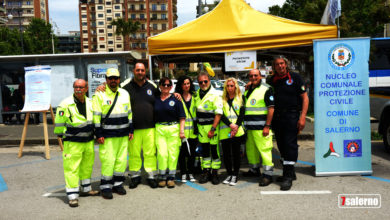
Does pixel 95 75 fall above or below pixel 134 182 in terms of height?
above

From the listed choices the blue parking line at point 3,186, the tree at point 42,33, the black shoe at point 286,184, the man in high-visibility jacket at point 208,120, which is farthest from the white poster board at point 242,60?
the tree at point 42,33

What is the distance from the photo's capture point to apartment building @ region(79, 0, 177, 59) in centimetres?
8769

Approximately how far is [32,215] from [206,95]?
119 inches

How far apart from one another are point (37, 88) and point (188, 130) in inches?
187

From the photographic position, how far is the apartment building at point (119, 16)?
8769 centimetres

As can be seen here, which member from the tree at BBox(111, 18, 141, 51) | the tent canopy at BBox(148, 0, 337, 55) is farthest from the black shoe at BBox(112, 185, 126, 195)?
the tree at BBox(111, 18, 141, 51)

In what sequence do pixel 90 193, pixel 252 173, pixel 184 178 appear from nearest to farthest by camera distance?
pixel 90 193, pixel 184 178, pixel 252 173

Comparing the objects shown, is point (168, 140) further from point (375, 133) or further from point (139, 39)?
point (139, 39)

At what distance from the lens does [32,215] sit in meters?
4.18

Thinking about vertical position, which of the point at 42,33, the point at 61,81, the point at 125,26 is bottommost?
the point at 61,81

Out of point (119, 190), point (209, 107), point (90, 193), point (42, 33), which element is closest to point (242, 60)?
point (209, 107)

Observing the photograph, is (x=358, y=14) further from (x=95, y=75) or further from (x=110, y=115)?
(x=110, y=115)

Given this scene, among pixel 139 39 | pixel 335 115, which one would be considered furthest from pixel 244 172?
pixel 139 39

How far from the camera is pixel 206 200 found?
4.53 meters
